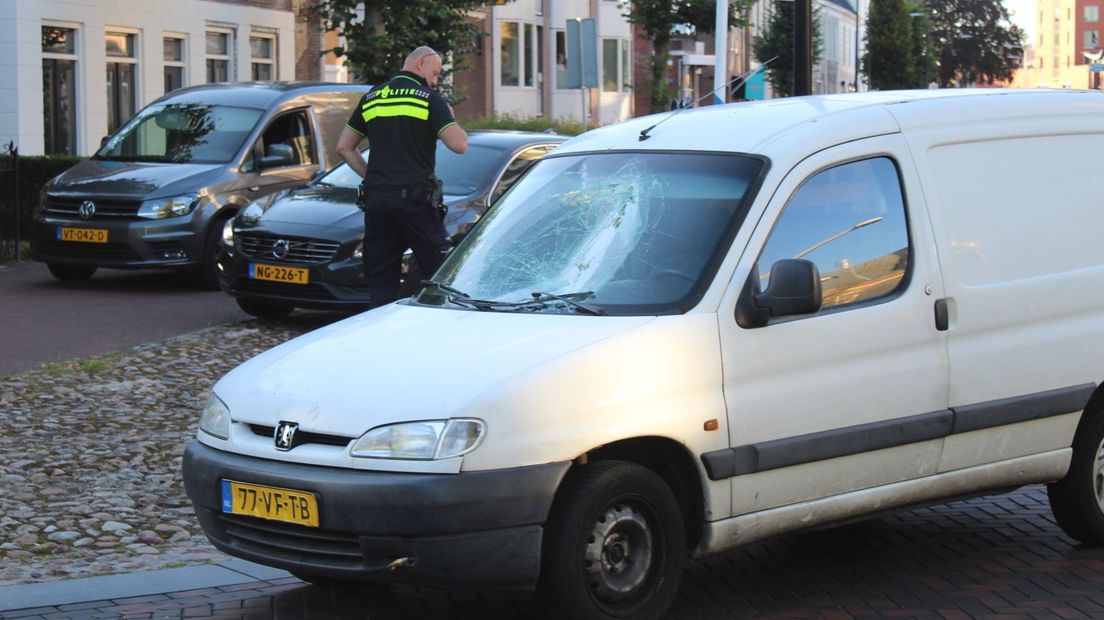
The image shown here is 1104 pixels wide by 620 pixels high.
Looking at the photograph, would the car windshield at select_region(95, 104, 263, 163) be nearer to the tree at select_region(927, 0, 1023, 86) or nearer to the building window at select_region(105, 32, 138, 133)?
the building window at select_region(105, 32, 138, 133)

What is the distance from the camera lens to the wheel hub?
5219 millimetres

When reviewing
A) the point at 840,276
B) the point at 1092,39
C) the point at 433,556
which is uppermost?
the point at 1092,39

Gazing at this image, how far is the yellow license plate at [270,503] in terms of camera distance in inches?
204

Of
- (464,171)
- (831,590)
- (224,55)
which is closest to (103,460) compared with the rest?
(831,590)

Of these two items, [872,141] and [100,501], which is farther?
[100,501]

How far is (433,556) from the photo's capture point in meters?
5.00

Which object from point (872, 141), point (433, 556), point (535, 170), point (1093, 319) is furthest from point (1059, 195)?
point (433, 556)

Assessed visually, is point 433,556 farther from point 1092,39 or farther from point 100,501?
point 1092,39

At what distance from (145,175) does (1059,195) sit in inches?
416

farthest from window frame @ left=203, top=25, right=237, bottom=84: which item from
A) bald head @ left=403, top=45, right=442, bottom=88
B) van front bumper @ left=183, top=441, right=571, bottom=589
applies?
van front bumper @ left=183, top=441, right=571, bottom=589

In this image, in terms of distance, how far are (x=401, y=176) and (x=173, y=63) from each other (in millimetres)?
21411

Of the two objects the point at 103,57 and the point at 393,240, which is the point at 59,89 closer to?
the point at 103,57

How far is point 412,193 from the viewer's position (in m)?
9.99

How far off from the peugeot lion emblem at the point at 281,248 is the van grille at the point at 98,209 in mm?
2783
